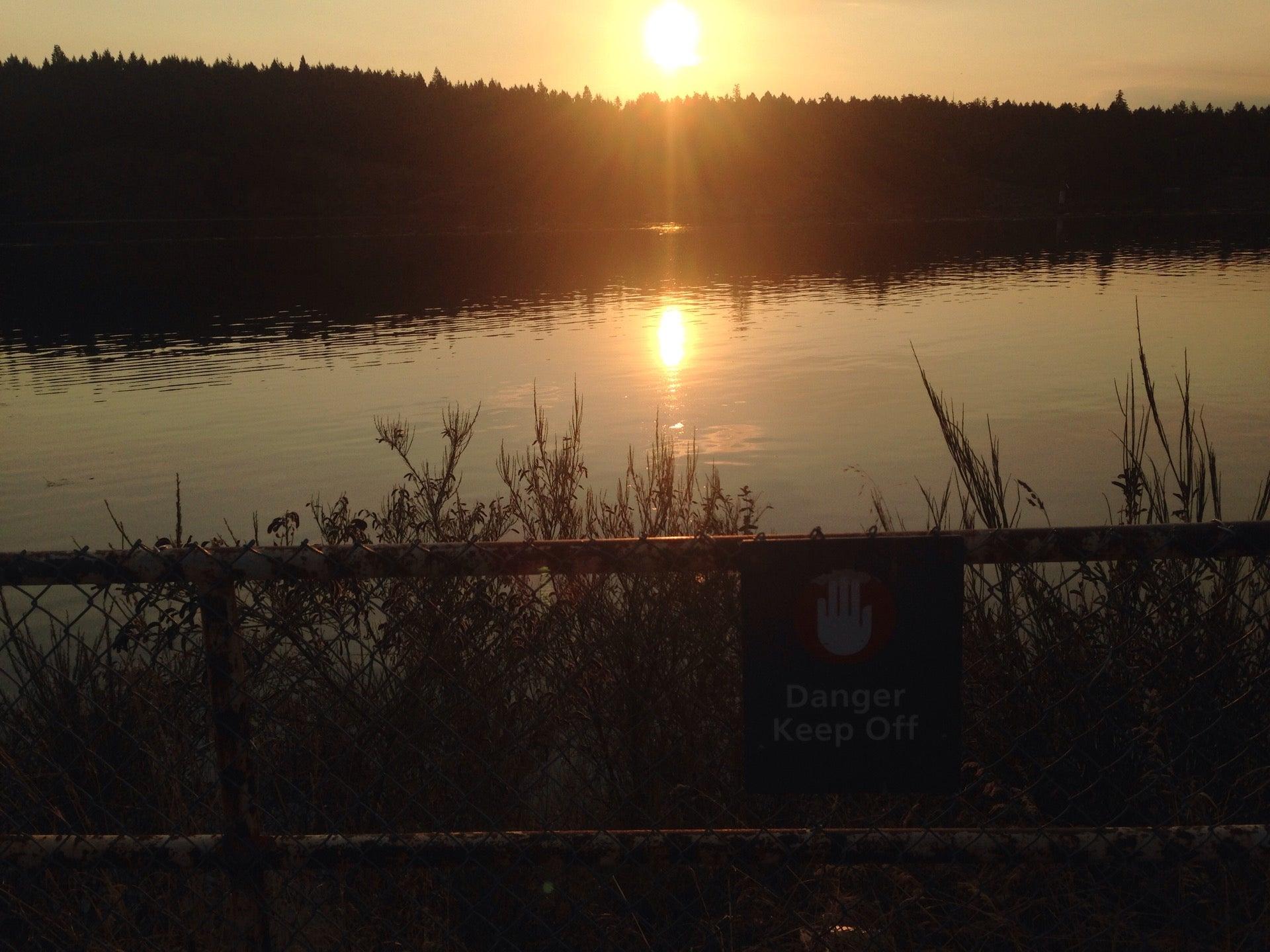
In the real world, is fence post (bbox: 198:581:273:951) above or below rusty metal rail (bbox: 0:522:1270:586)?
below

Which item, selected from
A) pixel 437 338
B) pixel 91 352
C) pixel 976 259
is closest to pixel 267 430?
pixel 437 338

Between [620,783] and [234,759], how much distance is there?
243 cm

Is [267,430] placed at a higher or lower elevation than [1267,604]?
lower

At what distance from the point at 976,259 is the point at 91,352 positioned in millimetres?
42122

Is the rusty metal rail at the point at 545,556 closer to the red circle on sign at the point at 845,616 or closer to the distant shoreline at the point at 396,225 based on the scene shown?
the red circle on sign at the point at 845,616

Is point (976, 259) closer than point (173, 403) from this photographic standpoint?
No

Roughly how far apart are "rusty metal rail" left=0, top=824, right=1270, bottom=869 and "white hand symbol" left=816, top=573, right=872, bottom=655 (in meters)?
0.58

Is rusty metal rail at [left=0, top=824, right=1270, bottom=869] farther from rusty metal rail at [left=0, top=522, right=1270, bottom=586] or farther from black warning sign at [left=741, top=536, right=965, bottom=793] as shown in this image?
rusty metal rail at [left=0, top=522, right=1270, bottom=586]

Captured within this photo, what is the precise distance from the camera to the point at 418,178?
435ft

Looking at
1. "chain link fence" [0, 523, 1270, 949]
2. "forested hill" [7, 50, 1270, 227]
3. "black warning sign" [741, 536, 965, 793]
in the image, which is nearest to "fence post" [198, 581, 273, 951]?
"chain link fence" [0, 523, 1270, 949]

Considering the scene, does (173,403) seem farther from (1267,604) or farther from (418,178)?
(418,178)

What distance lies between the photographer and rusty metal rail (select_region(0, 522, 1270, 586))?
3021mm

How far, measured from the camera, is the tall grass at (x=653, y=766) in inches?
160

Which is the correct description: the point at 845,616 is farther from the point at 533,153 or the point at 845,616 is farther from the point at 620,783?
the point at 533,153
